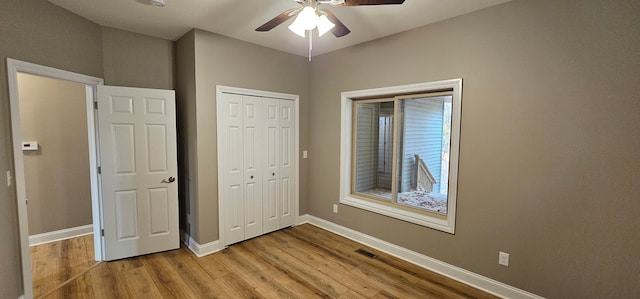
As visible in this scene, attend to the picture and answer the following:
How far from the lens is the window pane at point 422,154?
318 centimetres

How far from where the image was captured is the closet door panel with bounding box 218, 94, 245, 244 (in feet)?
10.6

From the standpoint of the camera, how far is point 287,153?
3934mm

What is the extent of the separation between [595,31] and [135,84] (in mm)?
4435

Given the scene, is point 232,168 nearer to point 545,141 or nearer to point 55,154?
point 55,154

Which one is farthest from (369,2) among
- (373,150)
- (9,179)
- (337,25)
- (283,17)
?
(9,179)

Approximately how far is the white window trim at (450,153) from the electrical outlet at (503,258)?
426 millimetres

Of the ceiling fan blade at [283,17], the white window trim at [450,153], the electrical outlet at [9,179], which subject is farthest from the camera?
the white window trim at [450,153]

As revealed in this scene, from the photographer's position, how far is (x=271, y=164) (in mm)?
3760

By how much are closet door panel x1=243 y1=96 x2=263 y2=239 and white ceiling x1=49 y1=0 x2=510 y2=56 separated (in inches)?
36.0

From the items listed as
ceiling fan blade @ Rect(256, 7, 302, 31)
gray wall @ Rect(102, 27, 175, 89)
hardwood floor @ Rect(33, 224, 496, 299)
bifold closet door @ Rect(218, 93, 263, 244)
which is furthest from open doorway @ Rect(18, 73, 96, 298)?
ceiling fan blade @ Rect(256, 7, 302, 31)

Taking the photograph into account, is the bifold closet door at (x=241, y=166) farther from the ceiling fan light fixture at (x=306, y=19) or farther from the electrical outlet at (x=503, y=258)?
the electrical outlet at (x=503, y=258)

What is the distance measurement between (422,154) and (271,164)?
6.99ft

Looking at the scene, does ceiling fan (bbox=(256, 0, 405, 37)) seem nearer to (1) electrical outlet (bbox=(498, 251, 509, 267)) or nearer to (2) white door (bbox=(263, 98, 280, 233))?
(2) white door (bbox=(263, 98, 280, 233))

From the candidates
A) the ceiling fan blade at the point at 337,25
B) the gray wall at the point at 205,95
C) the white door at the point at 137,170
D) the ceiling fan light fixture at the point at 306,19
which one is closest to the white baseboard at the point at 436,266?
the gray wall at the point at 205,95
